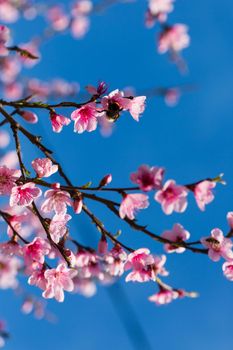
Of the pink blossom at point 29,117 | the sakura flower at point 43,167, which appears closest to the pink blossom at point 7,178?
the sakura flower at point 43,167

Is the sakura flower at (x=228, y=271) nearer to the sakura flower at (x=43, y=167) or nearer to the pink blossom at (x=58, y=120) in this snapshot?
the sakura flower at (x=43, y=167)

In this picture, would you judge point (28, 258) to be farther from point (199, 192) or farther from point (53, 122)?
point (199, 192)

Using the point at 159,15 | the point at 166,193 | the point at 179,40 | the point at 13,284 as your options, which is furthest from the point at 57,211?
the point at 13,284

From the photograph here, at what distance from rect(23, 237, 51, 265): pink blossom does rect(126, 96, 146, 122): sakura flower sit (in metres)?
1.14

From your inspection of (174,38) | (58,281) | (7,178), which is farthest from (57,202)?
(174,38)

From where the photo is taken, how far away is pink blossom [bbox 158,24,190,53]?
6.25 meters

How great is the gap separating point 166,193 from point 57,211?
793 mm

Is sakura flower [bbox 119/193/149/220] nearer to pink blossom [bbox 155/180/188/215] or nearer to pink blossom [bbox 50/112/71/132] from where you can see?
pink blossom [bbox 155/180/188/215]

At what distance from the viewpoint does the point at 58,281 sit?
10.4ft

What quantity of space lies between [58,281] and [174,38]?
16.0 feet

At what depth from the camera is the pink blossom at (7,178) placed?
288 centimetres

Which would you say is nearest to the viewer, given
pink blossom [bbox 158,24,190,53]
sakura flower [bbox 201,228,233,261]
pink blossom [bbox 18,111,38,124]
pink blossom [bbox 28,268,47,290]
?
sakura flower [bbox 201,228,233,261]

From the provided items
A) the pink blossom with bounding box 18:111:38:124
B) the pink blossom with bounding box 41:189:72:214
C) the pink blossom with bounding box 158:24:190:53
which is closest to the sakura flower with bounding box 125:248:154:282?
the pink blossom with bounding box 41:189:72:214

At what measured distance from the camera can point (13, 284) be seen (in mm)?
8234
